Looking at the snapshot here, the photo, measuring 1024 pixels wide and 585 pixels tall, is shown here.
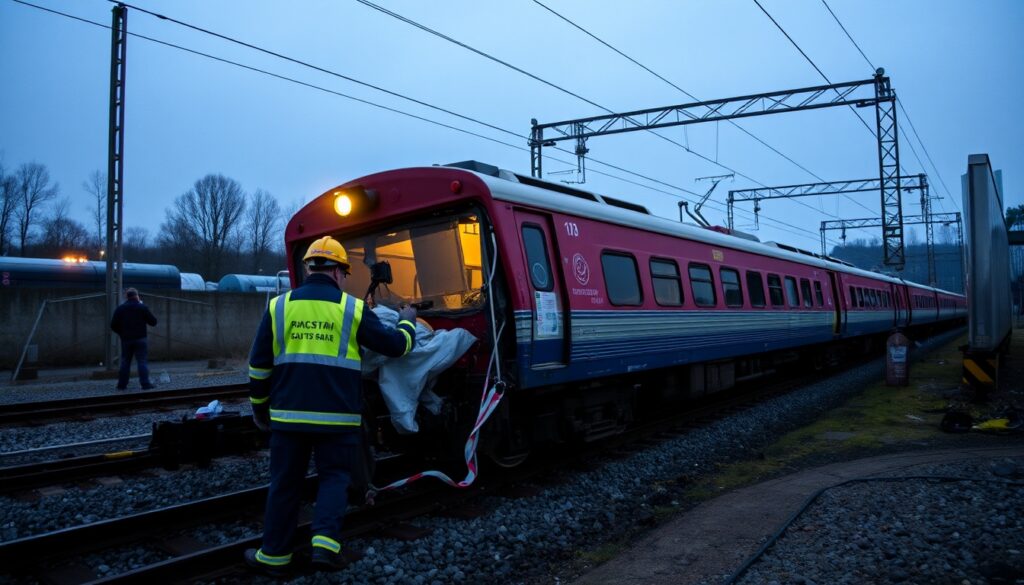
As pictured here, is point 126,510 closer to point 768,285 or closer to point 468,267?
point 468,267

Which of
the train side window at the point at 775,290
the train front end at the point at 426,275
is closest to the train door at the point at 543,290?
the train front end at the point at 426,275

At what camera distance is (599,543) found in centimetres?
493

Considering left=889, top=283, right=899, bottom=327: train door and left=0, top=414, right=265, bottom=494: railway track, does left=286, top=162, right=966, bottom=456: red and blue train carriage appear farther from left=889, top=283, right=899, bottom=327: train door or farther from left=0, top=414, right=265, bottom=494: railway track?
left=889, top=283, right=899, bottom=327: train door

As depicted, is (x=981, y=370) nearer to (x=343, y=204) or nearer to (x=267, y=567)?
(x=343, y=204)

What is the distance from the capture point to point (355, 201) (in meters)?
6.41

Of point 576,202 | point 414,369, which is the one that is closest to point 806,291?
point 576,202

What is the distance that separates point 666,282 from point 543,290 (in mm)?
2854

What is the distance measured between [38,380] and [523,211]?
14.1 m

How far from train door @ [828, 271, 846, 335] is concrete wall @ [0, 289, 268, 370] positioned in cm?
1624

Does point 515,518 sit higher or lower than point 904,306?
lower

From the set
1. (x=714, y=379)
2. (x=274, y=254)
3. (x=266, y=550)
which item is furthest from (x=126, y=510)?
(x=274, y=254)

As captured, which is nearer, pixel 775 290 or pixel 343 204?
pixel 343 204

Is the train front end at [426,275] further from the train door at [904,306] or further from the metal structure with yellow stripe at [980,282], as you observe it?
the train door at [904,306]

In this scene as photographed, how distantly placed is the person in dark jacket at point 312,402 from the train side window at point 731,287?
6923 mm
